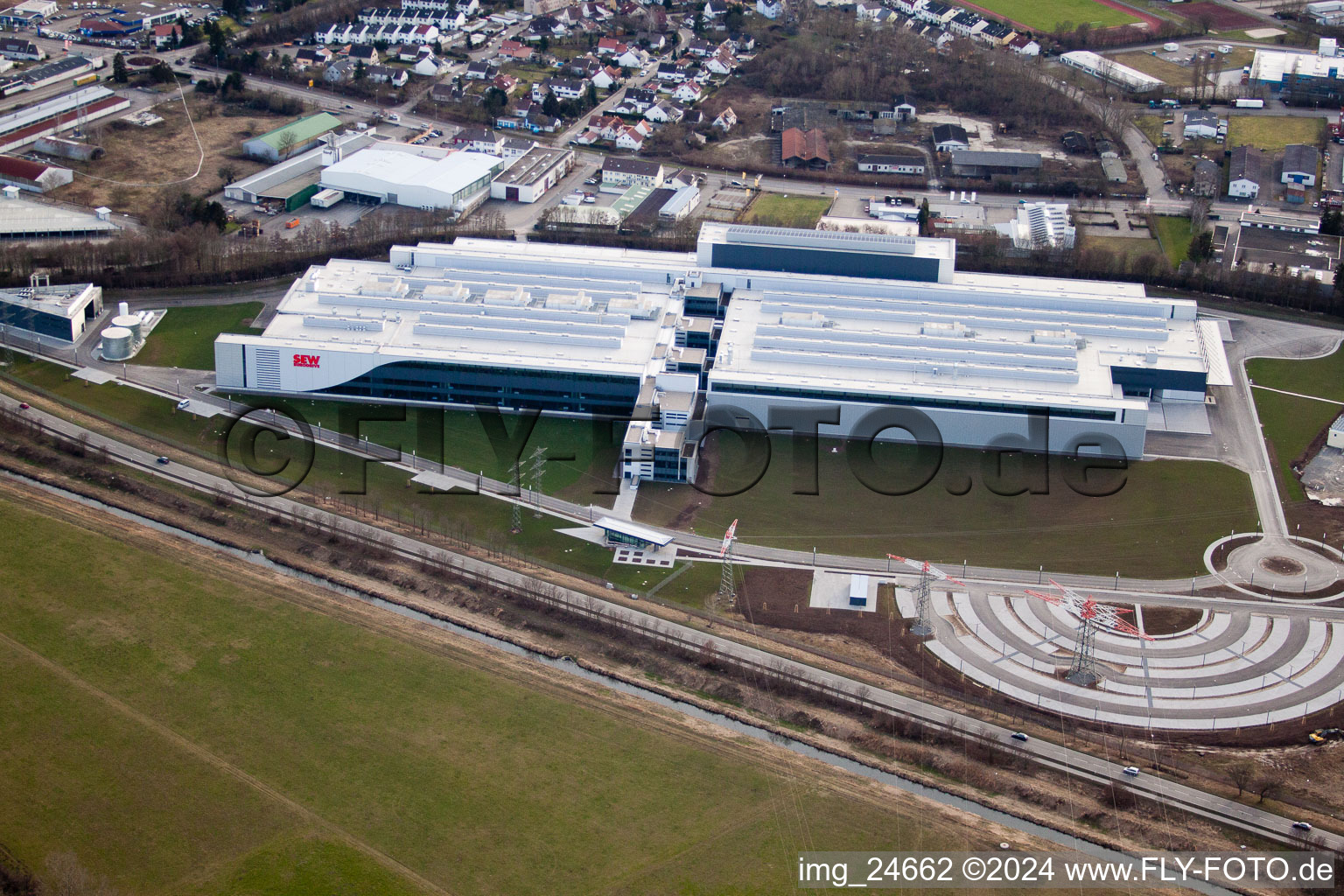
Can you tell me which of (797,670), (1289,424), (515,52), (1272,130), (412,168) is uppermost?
(515,52)

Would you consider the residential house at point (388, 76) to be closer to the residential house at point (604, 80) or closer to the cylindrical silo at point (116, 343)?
the residential house at point (604, 80)

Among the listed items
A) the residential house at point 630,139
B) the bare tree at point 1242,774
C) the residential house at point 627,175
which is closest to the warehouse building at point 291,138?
the residential house at point 630,139

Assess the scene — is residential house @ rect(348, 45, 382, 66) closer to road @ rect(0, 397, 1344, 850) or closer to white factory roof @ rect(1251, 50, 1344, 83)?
road @ rect(0, 397, 1344, 850)

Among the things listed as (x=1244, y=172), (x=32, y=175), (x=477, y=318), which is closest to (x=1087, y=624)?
(x=477, y=318)

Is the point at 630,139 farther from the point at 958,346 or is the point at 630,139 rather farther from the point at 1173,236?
the point at 958,346

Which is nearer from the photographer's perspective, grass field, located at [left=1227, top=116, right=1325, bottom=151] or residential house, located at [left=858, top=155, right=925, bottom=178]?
residential house, located at [left=858, top=155, right=925, bottom=178]

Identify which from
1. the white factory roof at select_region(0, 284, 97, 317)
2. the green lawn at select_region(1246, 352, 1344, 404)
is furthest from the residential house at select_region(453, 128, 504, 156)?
the green lawn at select_region(1246, 352, 1344, 404)

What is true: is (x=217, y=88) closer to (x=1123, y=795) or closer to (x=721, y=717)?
(x=721, y=717)
